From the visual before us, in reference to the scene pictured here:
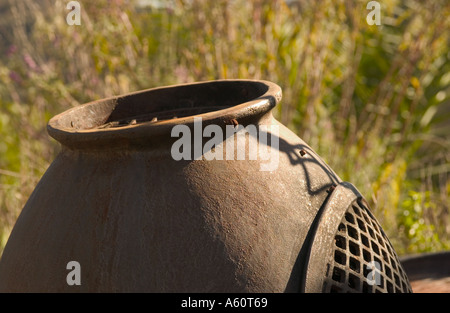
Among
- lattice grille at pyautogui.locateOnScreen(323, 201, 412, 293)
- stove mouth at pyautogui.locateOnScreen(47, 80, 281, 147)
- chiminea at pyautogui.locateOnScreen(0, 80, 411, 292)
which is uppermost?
stove mouth at pyautogui.locateOnScreen(47, 80, 281, 147)

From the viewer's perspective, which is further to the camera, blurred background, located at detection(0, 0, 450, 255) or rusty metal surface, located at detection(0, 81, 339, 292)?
blurred background, located at detection(0, 0, 450, 255)

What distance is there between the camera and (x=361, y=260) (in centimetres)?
176

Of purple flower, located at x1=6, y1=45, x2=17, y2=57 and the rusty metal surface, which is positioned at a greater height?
purple flower, located at x1=6, y1=45, x2=17, y2=57

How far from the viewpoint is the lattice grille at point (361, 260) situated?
1686 mm

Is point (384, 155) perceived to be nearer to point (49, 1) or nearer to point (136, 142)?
point (49, 1)

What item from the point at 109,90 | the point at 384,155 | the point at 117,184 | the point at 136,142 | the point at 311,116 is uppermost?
the point at 136,142

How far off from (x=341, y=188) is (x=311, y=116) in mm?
2994

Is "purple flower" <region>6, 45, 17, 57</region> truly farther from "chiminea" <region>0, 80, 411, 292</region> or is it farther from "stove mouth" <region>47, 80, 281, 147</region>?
"chiminea" <region>0, 80, 411, 292</region>

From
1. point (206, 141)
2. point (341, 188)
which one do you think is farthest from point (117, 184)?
point (341, 188)

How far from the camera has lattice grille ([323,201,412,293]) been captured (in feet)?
5.53

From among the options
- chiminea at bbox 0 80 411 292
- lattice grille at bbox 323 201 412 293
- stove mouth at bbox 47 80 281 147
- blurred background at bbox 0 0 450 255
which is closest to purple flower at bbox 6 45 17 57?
blurred background at bbox 0 0 450 255

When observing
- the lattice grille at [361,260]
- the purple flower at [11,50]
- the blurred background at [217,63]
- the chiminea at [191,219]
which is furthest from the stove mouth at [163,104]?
the purple flower at [11,50]

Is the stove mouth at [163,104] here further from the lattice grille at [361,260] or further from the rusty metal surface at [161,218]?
the lattice grille at [361,260]

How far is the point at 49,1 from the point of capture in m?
5.29
